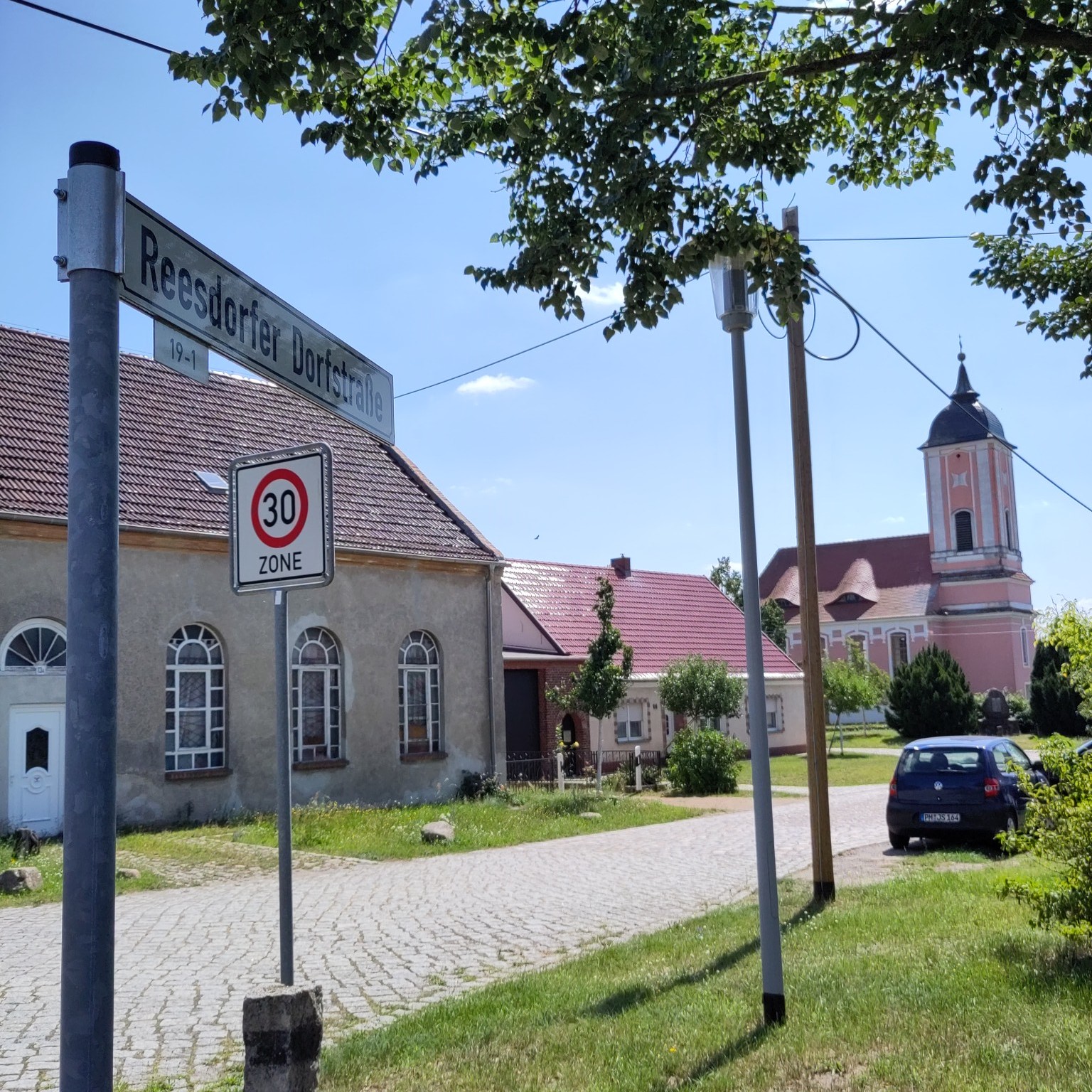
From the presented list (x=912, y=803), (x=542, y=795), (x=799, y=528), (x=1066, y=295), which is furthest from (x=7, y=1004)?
(x=542, y=795)

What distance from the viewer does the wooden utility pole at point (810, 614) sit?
11.4 metres

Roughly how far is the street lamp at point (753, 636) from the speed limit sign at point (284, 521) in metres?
2.59

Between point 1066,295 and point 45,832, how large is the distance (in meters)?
15.7

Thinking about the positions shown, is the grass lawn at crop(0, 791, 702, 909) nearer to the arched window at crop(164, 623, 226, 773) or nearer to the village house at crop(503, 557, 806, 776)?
the arched window at crop(164, 623, 226, 773)

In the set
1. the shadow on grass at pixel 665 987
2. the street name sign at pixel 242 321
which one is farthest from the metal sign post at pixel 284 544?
the shadow on grass at pixel 665 987

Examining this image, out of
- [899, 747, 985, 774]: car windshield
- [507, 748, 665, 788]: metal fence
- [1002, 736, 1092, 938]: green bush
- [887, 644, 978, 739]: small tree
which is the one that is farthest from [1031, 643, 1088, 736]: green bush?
[1002, 736, 1092, 938]: green bush

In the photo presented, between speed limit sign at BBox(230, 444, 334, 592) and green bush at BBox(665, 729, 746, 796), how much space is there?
22726 mm

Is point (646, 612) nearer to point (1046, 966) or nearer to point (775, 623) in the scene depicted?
point (775, 623)

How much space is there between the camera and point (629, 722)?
3403 cm

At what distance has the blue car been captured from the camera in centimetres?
1528

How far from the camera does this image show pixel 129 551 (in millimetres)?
18906

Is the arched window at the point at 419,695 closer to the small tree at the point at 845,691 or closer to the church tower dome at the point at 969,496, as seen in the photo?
the small tree at the point at 845,691

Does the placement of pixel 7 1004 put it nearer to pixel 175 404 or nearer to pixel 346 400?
pixel 346 400

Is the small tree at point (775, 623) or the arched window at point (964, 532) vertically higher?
the arched window at point (964, 532)
